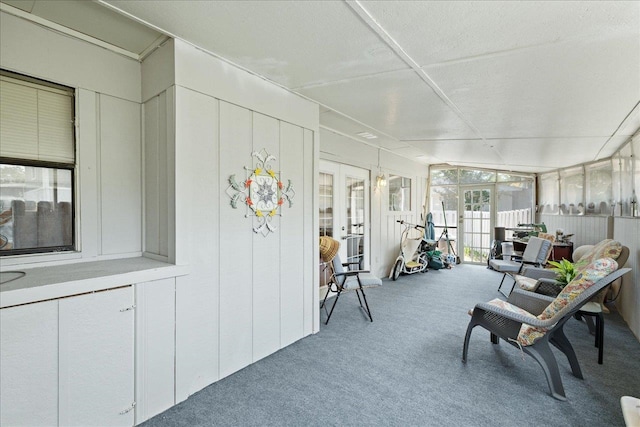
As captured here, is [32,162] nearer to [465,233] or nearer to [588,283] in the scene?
[588,283]

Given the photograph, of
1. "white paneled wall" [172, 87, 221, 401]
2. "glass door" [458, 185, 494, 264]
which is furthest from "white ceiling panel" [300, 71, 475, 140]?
"glass door" [458, 185, 494, 264]

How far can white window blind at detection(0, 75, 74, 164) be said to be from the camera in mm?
1819

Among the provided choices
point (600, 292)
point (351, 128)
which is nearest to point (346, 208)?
point (351, 128)

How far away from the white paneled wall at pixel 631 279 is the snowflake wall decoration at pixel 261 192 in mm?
3784

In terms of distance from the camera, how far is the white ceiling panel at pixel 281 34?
5.53 feet

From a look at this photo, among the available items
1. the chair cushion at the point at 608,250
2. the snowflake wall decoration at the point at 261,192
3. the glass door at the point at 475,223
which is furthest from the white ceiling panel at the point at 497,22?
the glass door at the point at 475,223

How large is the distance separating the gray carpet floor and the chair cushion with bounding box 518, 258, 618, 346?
0.41 metres

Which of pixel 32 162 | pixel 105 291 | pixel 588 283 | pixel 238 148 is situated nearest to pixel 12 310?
pixel 105 291

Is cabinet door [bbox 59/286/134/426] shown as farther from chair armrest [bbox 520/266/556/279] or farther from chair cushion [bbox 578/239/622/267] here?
chair armrest [bbox 520/266/556/279]

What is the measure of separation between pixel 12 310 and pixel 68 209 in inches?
Answer: 32.2

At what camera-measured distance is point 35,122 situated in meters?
1.92

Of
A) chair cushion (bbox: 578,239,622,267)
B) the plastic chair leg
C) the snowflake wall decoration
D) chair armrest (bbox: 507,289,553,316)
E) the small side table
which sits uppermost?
the snowflake wall decoration

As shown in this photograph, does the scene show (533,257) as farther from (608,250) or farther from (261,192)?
(261,192)

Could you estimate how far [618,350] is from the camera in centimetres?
293
